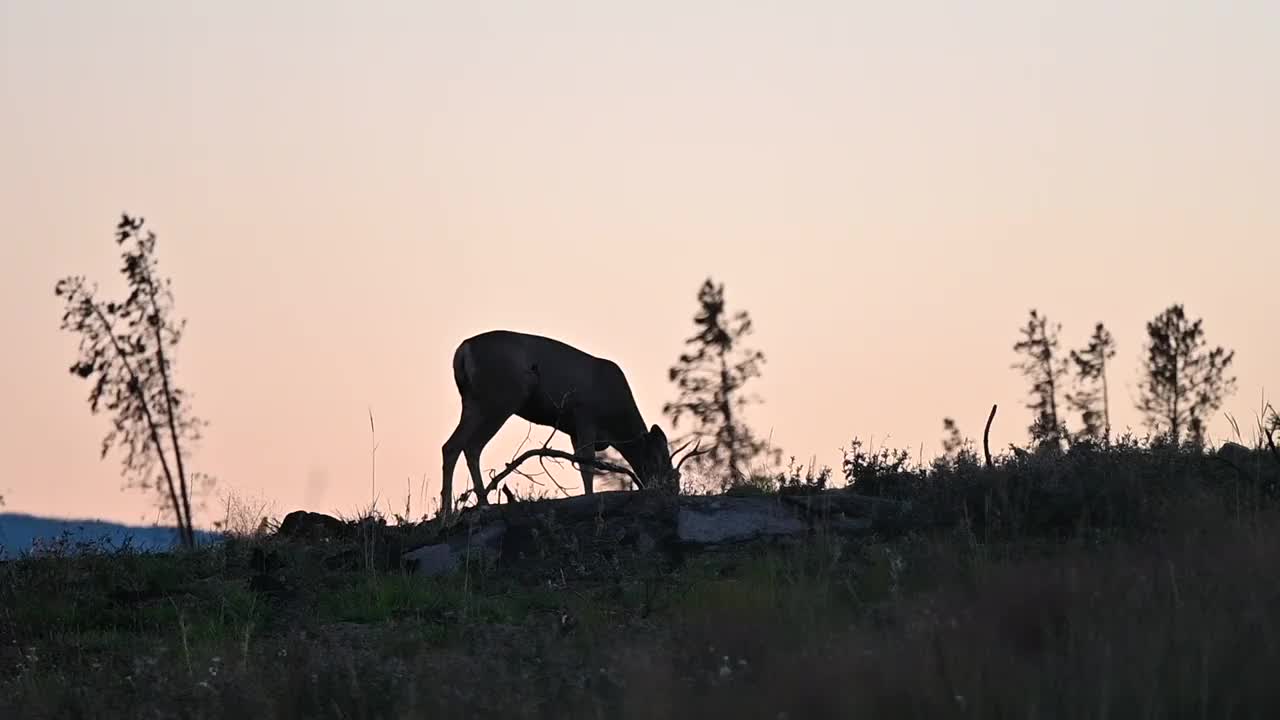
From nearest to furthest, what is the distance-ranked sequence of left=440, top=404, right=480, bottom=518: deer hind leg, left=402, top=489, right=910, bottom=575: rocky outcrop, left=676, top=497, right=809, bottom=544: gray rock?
1. left=402, top=489, right=910, bottom=575: rocky outcrop
2. left=676, top=497, right=809, bottom=544: gray rock
3. left=440, top=404, right=480, bottom=518: deer hind leg

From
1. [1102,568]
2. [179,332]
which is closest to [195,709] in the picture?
[1102,568]

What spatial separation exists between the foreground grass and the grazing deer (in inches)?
366

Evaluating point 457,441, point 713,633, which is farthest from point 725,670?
point 457,441

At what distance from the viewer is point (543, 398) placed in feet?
76.3

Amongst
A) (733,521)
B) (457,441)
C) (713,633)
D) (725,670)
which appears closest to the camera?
(725,670)

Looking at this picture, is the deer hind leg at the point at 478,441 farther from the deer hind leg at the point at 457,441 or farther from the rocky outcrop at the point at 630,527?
the rocky outcrop at the point at 630,527

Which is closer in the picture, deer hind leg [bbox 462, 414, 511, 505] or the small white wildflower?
the small white wildflower

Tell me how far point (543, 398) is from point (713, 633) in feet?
48.7

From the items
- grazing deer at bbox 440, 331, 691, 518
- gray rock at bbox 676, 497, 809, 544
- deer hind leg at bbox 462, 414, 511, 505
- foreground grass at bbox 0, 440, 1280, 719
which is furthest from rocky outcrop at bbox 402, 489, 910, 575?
deer hind leg at bbox 462, 414, 511, 505

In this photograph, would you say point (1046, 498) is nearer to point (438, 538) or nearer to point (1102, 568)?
point (1102, 568)

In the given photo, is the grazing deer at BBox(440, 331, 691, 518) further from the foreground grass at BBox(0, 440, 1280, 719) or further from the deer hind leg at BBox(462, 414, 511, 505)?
the foreground grass at BBox(0, 440, 1280, 719)

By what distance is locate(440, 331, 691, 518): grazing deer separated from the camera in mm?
22203

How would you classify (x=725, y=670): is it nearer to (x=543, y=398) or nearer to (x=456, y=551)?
(x=456, y=551)

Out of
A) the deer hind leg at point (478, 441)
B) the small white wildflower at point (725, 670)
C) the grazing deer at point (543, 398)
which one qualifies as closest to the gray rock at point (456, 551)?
the small white wildflower at point (725, 670)
